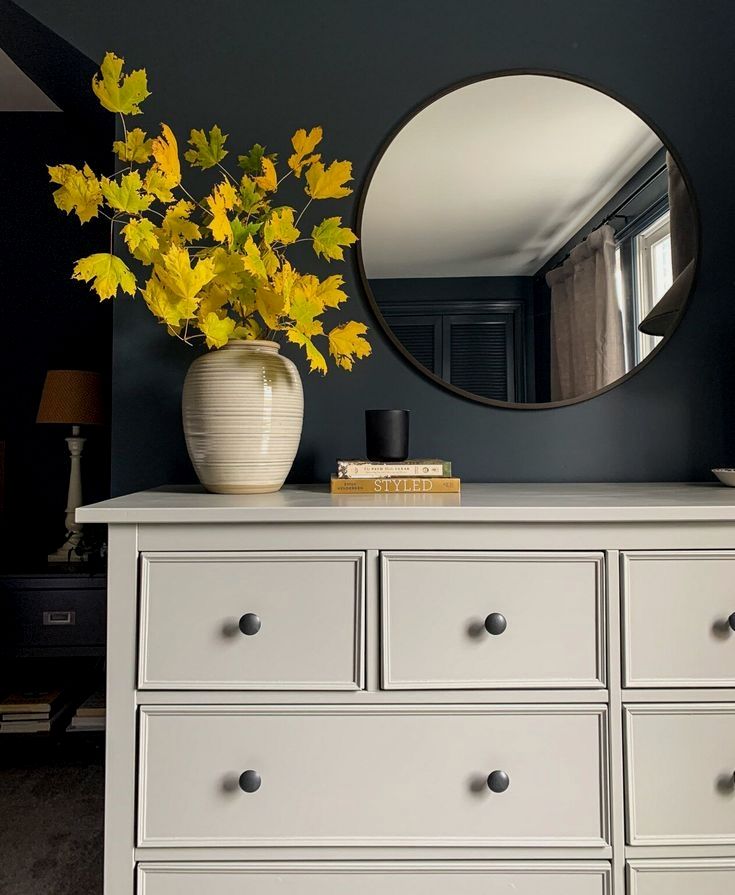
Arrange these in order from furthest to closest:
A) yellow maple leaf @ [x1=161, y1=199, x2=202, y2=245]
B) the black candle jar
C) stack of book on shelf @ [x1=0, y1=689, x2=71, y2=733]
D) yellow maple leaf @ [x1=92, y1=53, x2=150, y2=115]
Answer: stack of book on shelf @ [x1=0, y1=689, x2=71, y2=733] < the black candle jar < yellow maple leaf @ [x1=161, y1=199, x2=202, y2=245] < yellow maple leaf @ [x1=92, y1=53, x2=150, y2=115]

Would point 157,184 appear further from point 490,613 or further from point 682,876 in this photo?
point 682,876

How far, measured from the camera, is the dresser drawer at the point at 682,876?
42.7 inches

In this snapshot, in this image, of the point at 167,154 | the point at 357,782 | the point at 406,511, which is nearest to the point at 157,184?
the point at 167,154

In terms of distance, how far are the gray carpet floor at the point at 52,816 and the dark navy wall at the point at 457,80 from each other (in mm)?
1022

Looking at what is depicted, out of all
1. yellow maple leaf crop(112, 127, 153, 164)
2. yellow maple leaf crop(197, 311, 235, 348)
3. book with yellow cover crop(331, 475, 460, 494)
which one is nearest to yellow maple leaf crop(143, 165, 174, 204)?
yellow maple leaf crop(112, 127, 153, 164)

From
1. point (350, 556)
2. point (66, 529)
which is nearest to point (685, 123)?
point (350, 556)

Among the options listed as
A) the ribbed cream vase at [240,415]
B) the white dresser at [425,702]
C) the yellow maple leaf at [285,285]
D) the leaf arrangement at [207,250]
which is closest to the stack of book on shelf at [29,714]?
the white dresser at [425,702]

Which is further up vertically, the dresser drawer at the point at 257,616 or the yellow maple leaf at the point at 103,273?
the yellow maple leaf at the point at 103,273

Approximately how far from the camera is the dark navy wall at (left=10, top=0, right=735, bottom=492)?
5.41 ft

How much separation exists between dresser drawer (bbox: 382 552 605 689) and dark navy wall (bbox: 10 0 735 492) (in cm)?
58

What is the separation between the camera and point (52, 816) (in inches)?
75.4

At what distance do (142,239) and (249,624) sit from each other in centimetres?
69

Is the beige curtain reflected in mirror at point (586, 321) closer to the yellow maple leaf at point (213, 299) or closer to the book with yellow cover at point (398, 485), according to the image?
the book with yellow cover at point (398, 485)

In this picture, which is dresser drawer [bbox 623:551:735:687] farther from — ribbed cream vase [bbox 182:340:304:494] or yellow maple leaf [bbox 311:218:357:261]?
yellow maple leaf [bbox 311:218:357:261]
